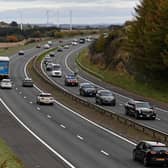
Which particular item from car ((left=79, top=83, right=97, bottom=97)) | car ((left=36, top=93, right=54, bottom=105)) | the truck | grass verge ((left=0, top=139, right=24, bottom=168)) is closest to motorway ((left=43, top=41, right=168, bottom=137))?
car ((left=79, top=83, right=97, bottom=97))

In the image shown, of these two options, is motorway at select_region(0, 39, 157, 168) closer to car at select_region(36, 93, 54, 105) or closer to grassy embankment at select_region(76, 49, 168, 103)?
car at select_region(36, 93, 54, 105)

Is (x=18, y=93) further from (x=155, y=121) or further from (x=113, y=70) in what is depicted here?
(x=113, y=70)

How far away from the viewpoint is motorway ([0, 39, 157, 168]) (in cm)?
3388

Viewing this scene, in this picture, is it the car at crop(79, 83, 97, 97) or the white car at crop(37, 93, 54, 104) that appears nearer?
the white car at crop(37, 93, 54, 104)

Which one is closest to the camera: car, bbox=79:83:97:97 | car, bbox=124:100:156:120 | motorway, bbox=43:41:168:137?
motorway, bbox=43:41:168:137

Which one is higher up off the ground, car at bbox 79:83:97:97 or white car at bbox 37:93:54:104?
white car at bbox 37:93:54:104

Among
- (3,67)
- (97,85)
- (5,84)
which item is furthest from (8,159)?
(3,67)

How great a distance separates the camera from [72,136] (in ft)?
143

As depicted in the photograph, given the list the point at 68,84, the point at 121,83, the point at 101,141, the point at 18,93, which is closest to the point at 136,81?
the point at 121,83

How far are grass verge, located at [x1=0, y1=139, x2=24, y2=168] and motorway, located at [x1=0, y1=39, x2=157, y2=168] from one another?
2.36 m

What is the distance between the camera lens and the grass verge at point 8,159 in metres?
31.4

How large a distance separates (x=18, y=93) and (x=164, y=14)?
759 inches

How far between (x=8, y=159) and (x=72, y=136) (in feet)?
34.4

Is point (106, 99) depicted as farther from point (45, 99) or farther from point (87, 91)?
point (87, 91)
